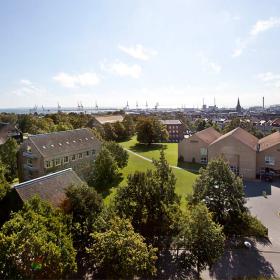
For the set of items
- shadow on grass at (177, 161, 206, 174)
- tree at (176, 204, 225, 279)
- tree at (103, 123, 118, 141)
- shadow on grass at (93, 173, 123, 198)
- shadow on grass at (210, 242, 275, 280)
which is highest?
tree at (103, 123, 118, 141)

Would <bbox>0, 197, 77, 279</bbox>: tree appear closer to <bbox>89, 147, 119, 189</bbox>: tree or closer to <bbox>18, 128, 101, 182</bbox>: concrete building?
<bbox>89, 147, 119, 189</bbox>: tree

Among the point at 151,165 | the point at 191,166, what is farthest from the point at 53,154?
the point at 191,166

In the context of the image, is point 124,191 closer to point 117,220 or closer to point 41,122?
point 117,220

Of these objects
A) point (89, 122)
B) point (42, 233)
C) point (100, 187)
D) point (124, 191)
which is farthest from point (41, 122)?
point (42, 233)

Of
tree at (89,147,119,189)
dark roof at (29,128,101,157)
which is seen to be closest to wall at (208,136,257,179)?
tree at (89,147,119,189)

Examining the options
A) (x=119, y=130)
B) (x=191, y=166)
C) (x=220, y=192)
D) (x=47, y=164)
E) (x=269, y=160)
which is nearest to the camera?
(x=220, y=192)

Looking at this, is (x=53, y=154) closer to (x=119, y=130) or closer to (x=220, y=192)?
(x=220, y=192)
